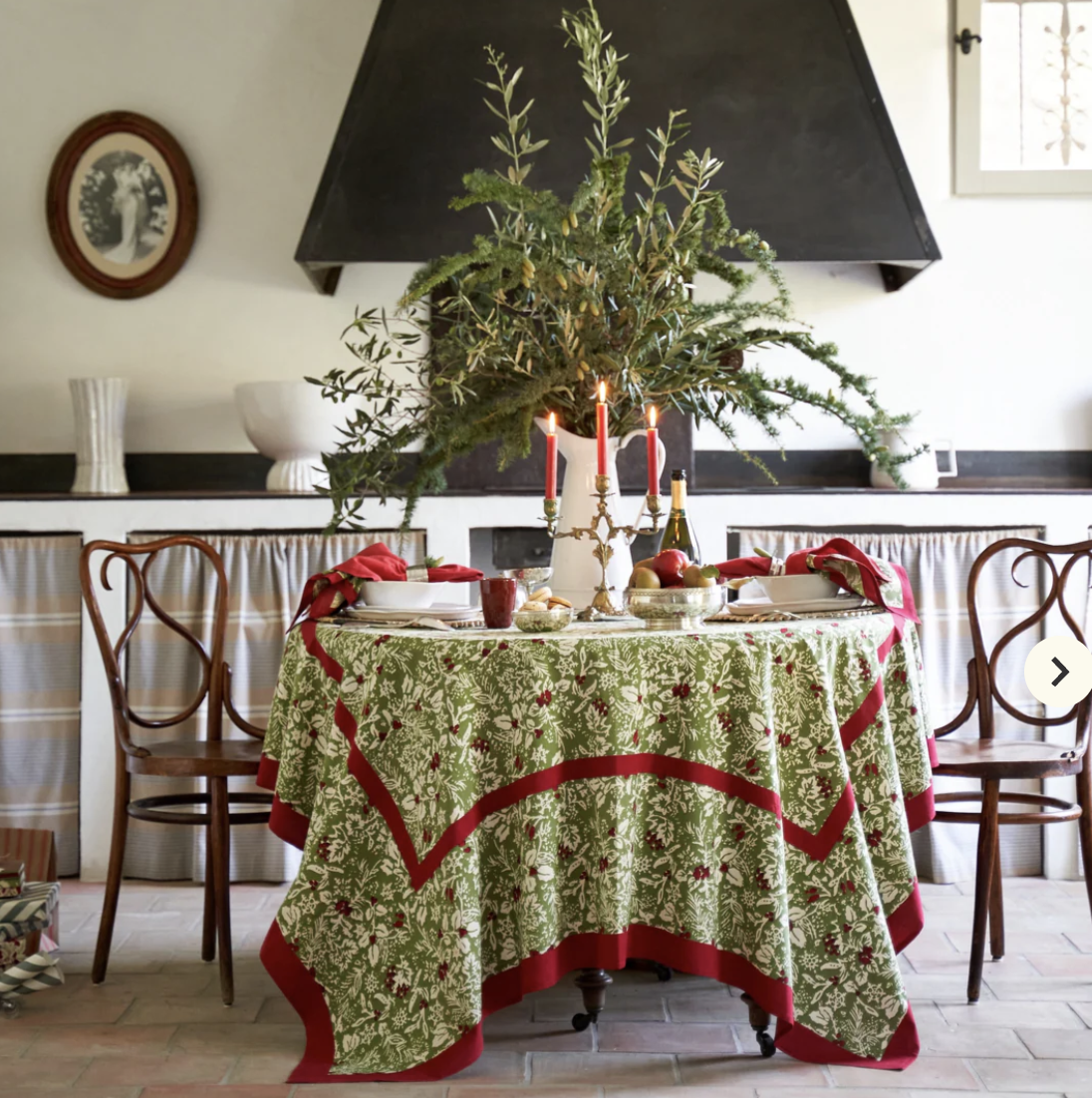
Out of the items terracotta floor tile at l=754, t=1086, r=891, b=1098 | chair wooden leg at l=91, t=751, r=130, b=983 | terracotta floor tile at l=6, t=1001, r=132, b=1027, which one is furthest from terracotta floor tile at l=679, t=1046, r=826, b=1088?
chair wooden leg at l=91, t=751, r=130, b=983

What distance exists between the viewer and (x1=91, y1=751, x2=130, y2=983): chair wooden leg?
2592mm

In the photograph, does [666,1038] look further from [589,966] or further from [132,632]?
[132,632]

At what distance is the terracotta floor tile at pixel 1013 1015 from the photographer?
91.3 inches

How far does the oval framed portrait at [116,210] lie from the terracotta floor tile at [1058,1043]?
10.6 ft

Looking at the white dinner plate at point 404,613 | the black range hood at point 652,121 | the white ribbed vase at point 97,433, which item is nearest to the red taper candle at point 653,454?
the white dinner plate at point 404,613

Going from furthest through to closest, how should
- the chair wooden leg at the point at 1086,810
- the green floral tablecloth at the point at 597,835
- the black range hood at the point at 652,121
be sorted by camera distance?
the black range hood at the point at 652,121, the chair wooden leg at the point at 1086,810, the green floral tablecloth at the point at 597,835

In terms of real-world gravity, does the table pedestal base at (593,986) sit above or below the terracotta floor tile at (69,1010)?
above

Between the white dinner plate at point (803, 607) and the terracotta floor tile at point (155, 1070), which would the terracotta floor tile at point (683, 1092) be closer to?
the terracotta floor tile at point (155, 1070)

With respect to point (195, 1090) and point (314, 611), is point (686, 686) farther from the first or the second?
point (195, 1090)

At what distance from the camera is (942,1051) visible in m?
2.18

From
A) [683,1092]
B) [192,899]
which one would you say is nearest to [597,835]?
[683,1092]

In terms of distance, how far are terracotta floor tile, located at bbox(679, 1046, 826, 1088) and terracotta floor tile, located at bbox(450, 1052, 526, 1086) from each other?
11.0 inches

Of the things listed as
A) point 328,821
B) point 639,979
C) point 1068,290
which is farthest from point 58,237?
point 1068,290

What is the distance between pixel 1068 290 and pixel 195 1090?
11.4 feet
